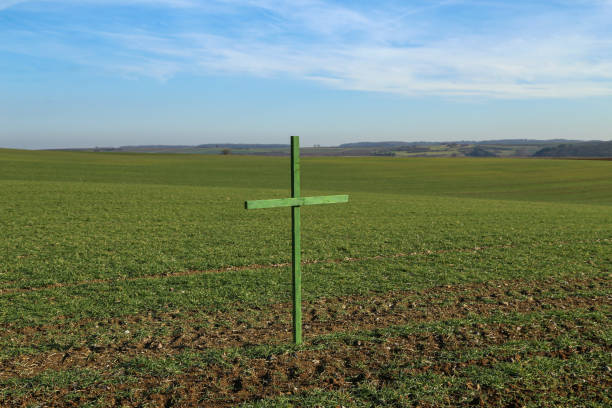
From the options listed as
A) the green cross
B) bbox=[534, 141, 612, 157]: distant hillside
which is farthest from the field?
bbox=[534, 141, 612, 157]: distant hillside

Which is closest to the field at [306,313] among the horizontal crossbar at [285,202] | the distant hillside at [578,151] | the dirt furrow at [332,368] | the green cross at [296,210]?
the dirt furrow at [332,368]

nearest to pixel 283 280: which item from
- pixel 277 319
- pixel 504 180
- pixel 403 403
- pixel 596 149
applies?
pixel 277 319

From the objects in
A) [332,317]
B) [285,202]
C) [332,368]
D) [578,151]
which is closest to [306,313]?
[332,317]

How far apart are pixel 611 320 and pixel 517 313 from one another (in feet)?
5.15

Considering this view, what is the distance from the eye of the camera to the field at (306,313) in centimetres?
605

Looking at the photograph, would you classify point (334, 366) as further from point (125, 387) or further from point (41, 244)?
point (41, 244)

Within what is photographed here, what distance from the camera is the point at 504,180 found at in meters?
62.3

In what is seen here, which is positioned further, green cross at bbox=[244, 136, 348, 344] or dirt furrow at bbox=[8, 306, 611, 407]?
green cross at bbox=[244, 136, 348, 344]

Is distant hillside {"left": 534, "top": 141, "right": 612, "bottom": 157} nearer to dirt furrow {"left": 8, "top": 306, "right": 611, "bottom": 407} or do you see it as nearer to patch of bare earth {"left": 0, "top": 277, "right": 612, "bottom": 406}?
patch of bare earth {"left": 0, "top": 277, "right": 612, "bottom": 406}

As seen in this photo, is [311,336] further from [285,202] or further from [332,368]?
[285,202]

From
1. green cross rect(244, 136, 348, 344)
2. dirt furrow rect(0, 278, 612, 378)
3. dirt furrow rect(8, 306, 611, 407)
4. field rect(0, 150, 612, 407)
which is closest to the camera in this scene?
dirt furrow rect(8, 306, 611, 407)

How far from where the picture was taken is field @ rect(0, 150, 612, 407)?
6.05 meters

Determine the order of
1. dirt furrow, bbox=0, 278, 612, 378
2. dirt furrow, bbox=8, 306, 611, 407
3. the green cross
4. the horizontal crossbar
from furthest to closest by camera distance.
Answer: dirt furrow, bbox=0, 278, 612, 378, the green cross, the horizontal crossbar, dirt furrow, bbox=8, 306, 611, 407

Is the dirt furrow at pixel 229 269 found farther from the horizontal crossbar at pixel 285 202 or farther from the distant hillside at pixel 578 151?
the distant hillside at pixel 578 151
